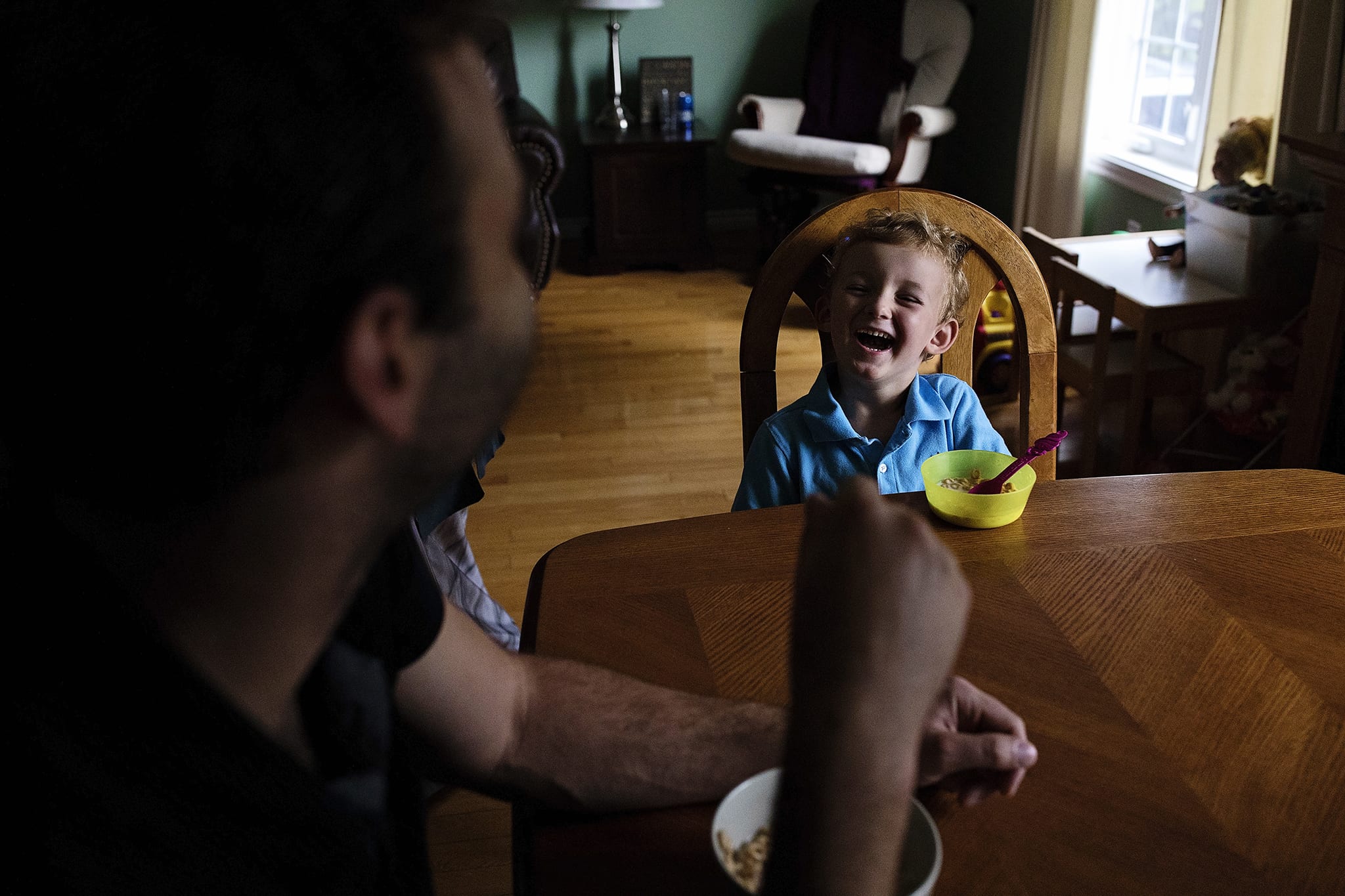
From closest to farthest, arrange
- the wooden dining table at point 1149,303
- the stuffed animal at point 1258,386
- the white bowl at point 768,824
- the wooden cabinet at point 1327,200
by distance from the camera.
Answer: the white bowl at point 768,824 < the wooden cabinet at point 1327,200 < the wooden dining table at point 1149,303 < the stuffed animal at point 1258,386

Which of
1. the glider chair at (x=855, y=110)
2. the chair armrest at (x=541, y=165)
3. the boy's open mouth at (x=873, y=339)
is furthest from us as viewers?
the glider chair at (x=855, y=110)

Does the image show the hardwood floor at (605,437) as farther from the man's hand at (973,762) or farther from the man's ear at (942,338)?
the man's hand at (973,762)

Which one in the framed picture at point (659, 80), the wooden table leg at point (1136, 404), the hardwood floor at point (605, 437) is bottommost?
the hardwood floor at point (605, 437)

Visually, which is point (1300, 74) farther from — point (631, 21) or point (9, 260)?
point (631, 21)

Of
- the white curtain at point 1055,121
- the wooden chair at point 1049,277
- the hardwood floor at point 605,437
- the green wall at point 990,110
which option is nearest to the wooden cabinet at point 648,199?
the hardwood floor at point 605,437

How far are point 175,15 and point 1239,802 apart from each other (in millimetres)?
750

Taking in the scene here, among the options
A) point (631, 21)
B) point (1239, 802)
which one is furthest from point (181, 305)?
point (631, 21)

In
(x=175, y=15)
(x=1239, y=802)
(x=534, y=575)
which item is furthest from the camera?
(x=534, y=575)

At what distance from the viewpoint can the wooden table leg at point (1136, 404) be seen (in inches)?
102

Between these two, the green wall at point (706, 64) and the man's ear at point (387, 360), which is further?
the green wall at point (706, 64)

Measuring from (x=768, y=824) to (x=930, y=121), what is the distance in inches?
161

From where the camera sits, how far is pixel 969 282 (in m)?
1.41

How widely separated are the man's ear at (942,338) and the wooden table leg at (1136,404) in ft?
3.92

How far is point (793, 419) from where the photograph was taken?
146 centimetres
